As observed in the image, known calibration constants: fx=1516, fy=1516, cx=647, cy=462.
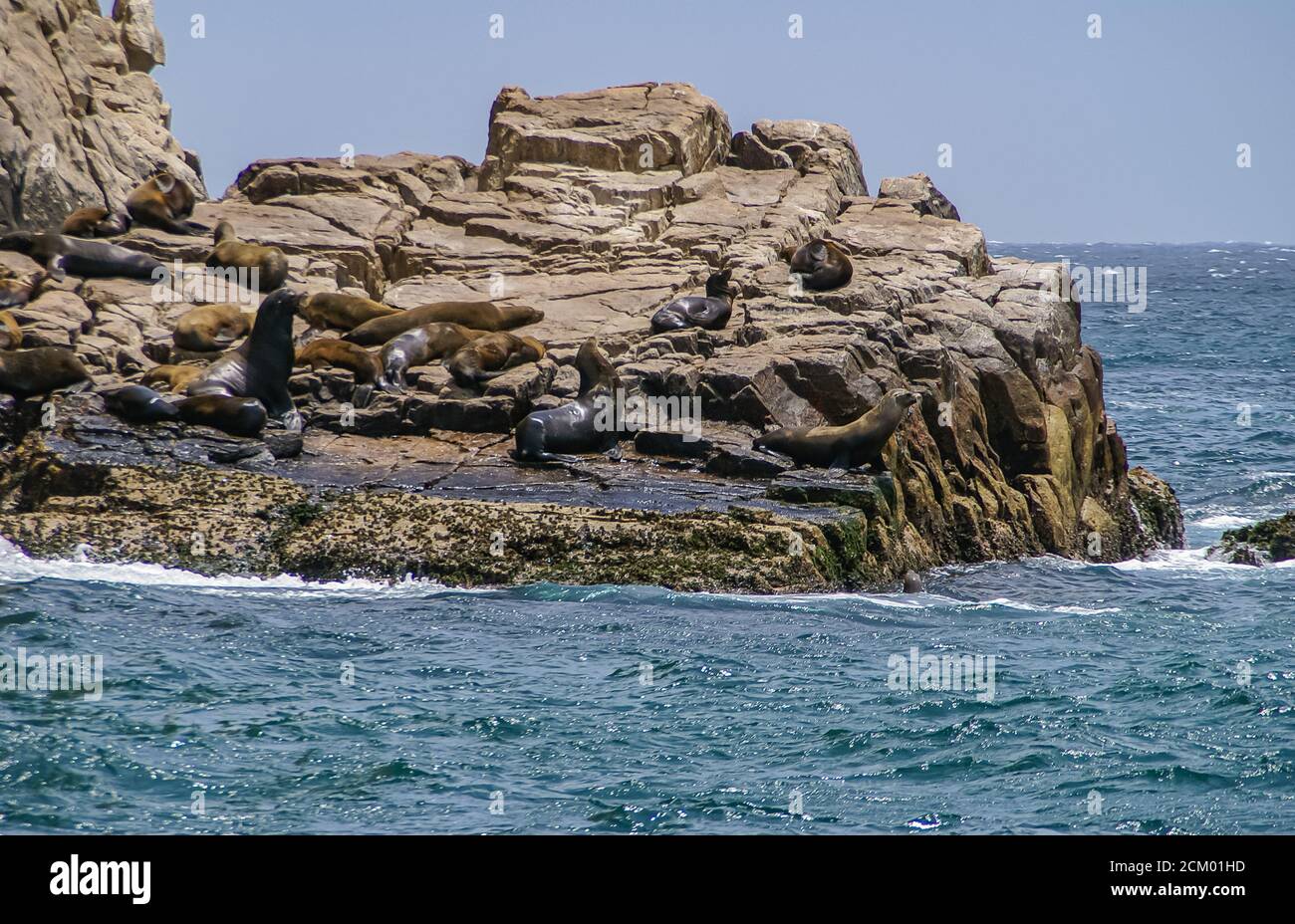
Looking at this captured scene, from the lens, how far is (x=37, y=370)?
48.3 ft

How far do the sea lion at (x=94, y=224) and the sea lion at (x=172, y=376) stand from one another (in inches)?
217

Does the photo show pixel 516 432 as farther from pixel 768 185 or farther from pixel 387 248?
pixel 768 185

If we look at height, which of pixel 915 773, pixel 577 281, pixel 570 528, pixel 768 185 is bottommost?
pixel 915 773

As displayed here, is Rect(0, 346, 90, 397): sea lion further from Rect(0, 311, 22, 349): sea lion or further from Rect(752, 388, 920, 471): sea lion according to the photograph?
Rect(752, 388, 920, 471): sea lion

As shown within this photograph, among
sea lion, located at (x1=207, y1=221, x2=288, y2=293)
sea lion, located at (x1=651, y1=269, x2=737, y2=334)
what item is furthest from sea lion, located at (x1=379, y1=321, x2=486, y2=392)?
sea lion, located at (x1=207, y1=221, x2=288, y2=293)

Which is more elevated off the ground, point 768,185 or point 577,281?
point 768,185

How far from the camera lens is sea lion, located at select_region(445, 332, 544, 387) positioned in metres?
15.3

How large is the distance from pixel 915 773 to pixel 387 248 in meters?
14.1

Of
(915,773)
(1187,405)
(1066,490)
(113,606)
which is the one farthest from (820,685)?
(1187,405)

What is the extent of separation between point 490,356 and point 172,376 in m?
3.16

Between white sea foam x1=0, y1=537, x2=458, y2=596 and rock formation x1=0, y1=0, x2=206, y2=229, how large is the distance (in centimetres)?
1365

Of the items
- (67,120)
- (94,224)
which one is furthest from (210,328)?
(67,120)

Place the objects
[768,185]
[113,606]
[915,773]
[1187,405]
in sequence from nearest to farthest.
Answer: [915,773] → [113,606] → [768,185] → [1187,405]

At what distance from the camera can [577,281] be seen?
Answer: 65.2 feet
